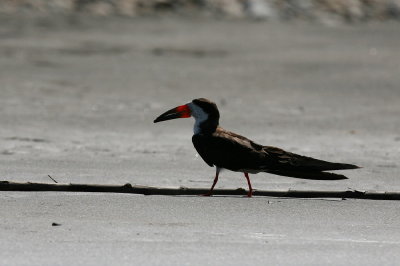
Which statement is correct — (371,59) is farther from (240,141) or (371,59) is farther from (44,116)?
(240,141)

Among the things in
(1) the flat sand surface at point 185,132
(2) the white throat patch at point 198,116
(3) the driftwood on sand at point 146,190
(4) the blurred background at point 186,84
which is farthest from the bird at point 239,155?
(4) the blurred background at point 186,84

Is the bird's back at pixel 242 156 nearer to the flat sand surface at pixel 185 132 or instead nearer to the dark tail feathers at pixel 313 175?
the dark tail feathers at pixel 313 175

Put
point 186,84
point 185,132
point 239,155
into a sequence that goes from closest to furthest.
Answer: point 239,155 → point 185,132 → point 186,84

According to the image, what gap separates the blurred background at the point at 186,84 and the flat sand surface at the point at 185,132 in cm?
4

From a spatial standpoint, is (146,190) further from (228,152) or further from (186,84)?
(186,84)

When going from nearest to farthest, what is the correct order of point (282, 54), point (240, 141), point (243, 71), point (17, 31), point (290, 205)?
point (290, 205) < point (240, 141) < point (243, 71) < point (282, 54) < point (17, 31)

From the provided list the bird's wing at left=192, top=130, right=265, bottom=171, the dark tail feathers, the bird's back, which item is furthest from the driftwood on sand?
the bird's wing at left=192, top=130, right=265, bottom=171

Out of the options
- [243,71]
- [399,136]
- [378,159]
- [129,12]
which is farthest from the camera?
[129,12]

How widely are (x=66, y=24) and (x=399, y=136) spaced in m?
11.8

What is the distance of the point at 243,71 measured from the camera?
19641 mm

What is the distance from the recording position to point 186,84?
720 inches

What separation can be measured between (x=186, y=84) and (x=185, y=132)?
15.9ft

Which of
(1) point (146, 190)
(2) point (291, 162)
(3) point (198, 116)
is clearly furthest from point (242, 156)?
(1) point (146, 190)

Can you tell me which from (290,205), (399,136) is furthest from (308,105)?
(290,205)
